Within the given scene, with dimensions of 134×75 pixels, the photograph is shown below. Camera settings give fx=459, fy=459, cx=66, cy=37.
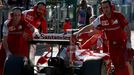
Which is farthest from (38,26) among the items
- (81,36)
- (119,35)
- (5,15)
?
(5,15)

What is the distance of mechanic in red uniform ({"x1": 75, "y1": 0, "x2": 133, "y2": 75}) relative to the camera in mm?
7473

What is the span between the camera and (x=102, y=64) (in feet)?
23.0

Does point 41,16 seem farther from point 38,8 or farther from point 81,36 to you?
point 81,36

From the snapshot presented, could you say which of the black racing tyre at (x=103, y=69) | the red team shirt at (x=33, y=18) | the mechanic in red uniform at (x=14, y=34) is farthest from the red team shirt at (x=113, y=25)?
the red team shirt at (x=33, y=18)

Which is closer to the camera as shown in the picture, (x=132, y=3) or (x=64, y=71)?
(x=64, y=71)

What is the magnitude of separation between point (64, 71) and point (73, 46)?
41cm

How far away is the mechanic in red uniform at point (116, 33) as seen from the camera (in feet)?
24.5

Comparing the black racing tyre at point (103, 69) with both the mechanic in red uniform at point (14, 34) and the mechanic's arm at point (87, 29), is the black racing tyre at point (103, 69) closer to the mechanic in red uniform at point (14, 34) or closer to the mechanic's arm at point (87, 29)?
the mechanic's arm at point (87, 29)

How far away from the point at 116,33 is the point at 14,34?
1.75 m

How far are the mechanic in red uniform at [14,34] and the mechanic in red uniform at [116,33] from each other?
0.98 metres

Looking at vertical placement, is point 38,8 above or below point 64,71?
above

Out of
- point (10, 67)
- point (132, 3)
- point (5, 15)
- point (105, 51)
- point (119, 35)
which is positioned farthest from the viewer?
point (132, 3)

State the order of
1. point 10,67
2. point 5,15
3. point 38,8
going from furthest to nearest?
point 5,15 < point 38,8 < point 10,67

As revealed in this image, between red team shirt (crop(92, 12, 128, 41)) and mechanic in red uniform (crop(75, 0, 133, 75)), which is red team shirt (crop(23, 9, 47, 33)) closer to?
mechanic in red uniform (crop(75, 0, 133, 75))
